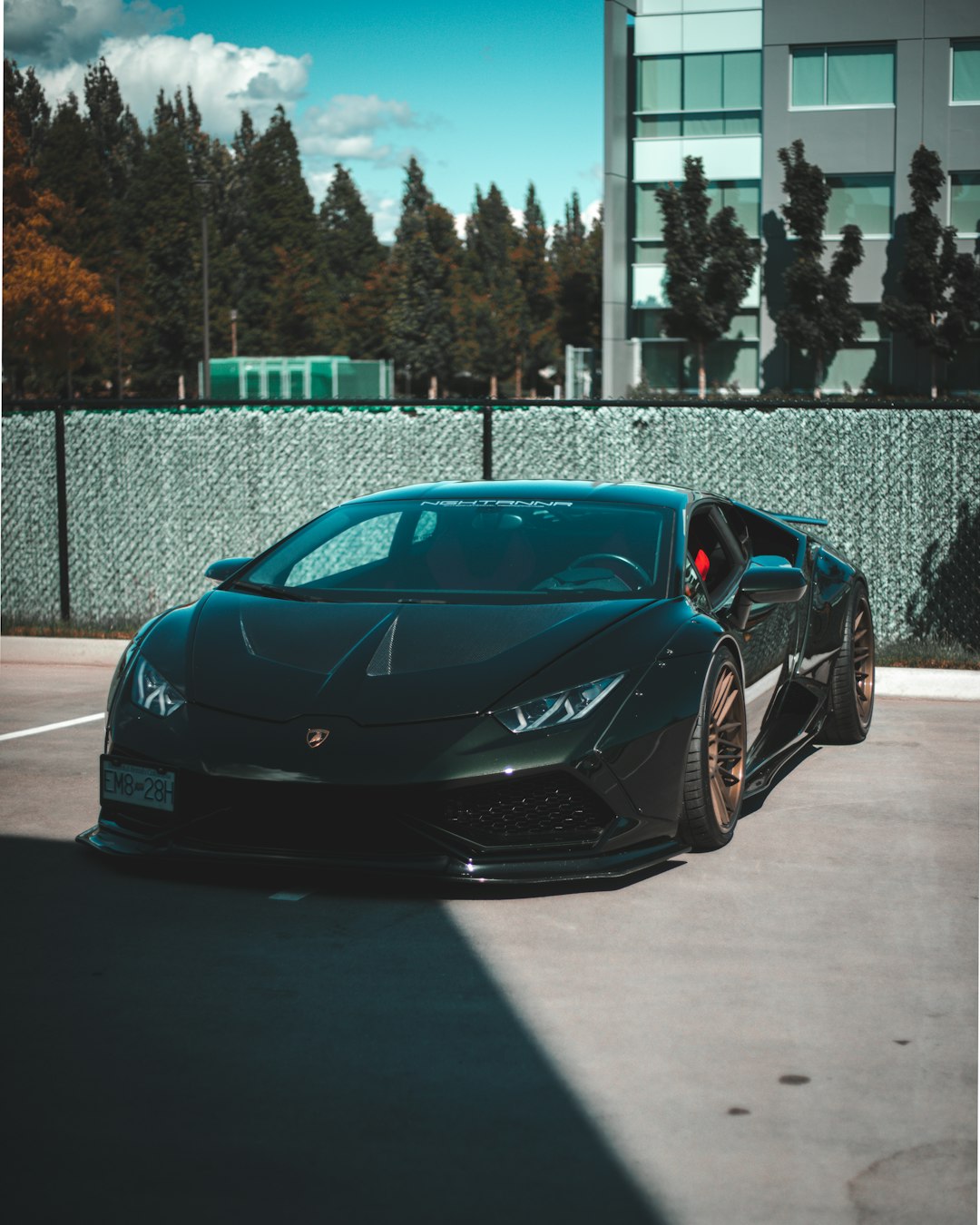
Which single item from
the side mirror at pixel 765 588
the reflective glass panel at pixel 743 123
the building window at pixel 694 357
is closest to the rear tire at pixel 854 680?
the side mirror at pixel 765 588

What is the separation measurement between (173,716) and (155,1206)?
7.21 feet

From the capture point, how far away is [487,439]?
11.6m

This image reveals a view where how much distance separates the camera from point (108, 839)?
4938 mm

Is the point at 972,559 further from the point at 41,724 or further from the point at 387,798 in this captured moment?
the point at 387,798

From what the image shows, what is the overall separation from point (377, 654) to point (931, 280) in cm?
3986

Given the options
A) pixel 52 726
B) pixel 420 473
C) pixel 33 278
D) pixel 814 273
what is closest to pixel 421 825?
pixel 52 726

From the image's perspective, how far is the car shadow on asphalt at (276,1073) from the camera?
2791 millimetres

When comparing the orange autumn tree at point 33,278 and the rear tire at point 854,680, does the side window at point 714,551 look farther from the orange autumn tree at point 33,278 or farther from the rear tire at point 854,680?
the orange autumn tree at point 33,278

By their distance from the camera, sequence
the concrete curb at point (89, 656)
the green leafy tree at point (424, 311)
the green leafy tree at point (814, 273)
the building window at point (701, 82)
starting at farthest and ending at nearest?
1. the green leafy tree at point (424, 311)
2. the building window at point (701, 82)
3. the green leafy tree at point (814, 273)
4. the concrete curb at point (89, 656)

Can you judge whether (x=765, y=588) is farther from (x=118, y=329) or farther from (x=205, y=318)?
(x=118, y=329)

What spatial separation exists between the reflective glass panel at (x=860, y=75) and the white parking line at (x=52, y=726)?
131 feet

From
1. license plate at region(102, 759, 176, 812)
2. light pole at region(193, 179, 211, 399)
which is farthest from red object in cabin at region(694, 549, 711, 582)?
light pole at region(193, 179, 211, 399)

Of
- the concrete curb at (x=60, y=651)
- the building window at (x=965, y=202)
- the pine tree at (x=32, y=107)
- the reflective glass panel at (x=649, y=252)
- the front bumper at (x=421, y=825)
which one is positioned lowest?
the concrete curb at (x=60, y=651)

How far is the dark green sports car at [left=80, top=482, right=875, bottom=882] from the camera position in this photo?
4480mm
